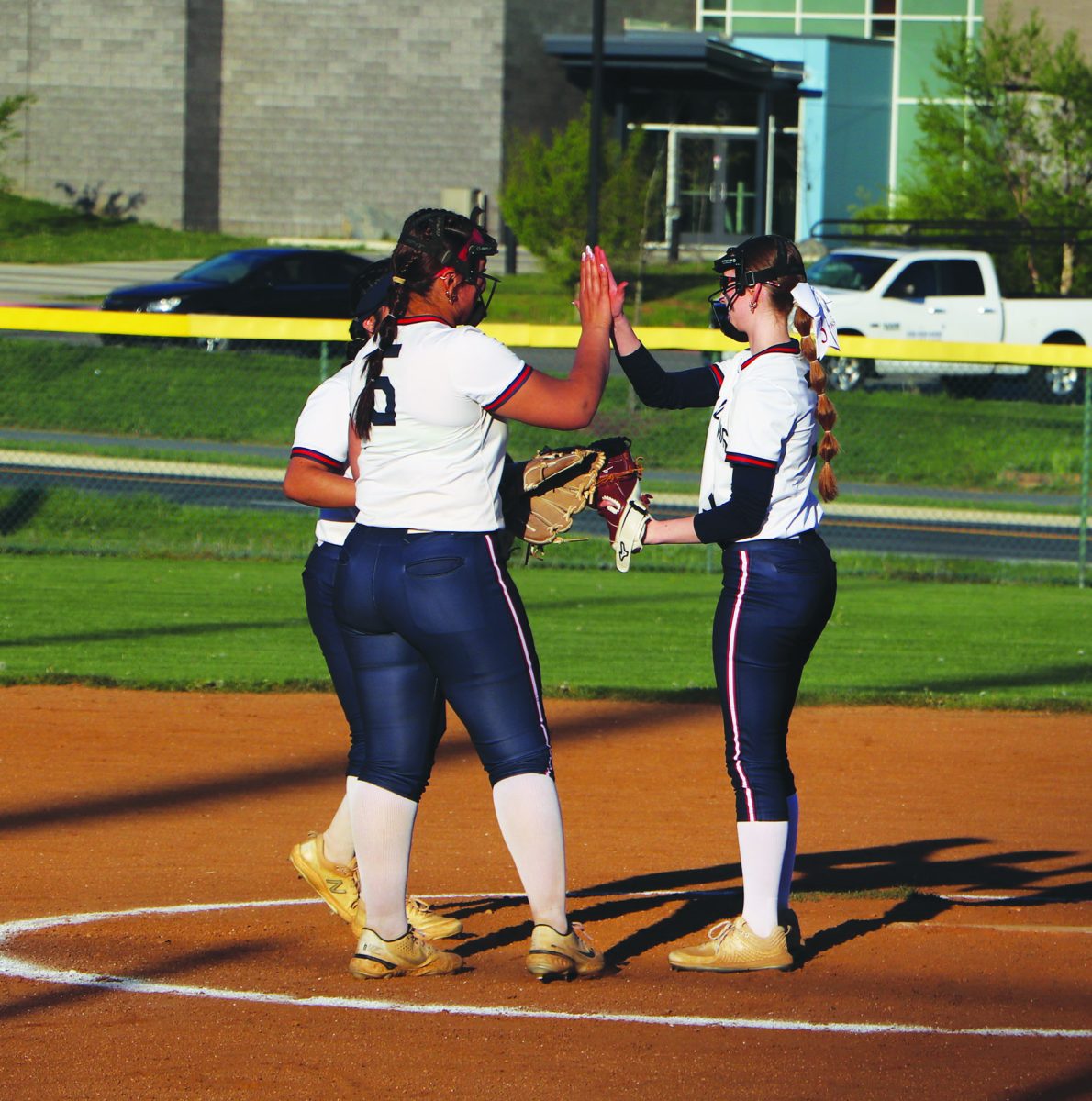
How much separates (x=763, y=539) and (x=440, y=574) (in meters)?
0.90

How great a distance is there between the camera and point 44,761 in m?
7.82

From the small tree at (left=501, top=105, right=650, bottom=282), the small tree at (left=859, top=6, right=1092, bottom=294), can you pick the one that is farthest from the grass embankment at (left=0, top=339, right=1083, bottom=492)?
the small tree at (left=859, top=6, right=1092, bottom=294)

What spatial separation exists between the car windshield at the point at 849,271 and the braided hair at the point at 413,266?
20713 millimetres

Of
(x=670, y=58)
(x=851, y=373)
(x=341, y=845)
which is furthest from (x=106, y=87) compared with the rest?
(x=341, y=845)

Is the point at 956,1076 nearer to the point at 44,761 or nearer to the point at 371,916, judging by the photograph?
the point at 371,916

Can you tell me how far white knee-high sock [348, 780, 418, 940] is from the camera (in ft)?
15.4

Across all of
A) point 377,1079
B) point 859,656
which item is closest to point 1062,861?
point 377,1079

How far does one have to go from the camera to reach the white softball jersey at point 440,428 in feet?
14.5

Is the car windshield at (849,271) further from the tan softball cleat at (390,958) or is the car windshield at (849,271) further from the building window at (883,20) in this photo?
the tan softball cleat at (390,958)

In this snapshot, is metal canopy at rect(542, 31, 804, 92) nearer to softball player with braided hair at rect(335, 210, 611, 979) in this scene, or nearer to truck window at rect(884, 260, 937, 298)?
truck window at rect(884, 260, 937, 298)

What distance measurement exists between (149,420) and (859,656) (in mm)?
10433

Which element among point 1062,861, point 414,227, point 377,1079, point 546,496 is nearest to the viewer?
point 377,1079

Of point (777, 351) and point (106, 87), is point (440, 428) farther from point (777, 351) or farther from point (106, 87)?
A: point (106, 87)

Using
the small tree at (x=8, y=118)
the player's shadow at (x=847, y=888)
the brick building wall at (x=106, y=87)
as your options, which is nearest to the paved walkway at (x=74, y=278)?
the small tree at (x=8, y=118)
